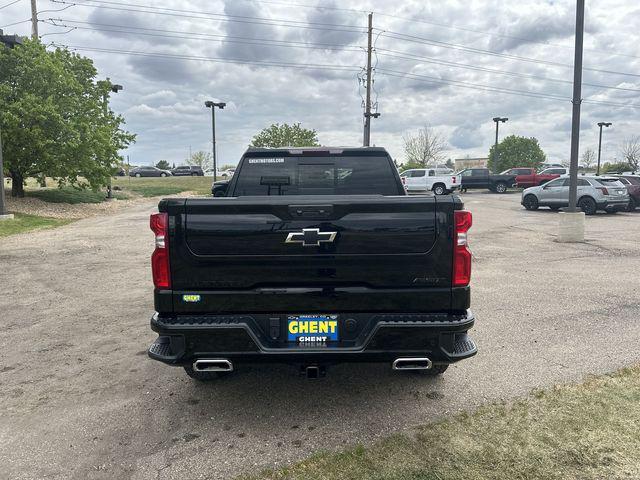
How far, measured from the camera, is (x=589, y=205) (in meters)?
20.4

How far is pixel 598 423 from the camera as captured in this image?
3404 millimetres

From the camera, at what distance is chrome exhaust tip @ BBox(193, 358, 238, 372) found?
3245 mm

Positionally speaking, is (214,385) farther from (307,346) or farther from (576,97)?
(576,97)

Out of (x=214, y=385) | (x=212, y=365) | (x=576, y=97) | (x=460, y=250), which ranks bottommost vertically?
(x=214, y=385)

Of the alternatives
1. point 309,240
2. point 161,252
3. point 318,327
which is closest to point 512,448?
point 318,327

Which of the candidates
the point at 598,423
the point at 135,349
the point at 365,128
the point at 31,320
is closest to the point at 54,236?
the point at 31,320

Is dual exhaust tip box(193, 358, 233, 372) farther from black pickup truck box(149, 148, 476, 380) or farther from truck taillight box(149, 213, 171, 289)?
truck taillight box(149, 213, 171, 289)

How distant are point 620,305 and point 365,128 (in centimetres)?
3090

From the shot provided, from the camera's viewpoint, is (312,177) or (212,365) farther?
(312,177)

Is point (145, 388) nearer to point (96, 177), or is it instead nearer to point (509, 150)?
point (96, 177)

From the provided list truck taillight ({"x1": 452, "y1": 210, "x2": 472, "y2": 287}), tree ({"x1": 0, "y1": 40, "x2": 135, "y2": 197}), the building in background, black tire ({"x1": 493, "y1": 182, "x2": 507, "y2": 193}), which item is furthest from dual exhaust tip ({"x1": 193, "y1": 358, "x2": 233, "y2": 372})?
the building in background

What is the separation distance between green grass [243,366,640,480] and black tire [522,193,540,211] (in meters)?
20.4

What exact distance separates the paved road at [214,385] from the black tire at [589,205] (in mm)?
13609

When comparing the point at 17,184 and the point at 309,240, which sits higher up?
the point at 17,184
